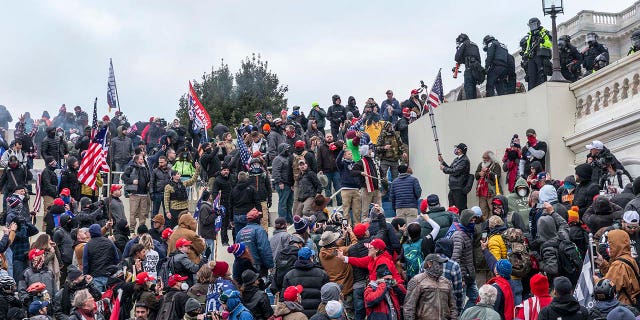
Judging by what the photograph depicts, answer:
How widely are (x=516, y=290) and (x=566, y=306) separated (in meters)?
2.96

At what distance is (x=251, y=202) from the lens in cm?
2333

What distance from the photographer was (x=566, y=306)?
1416 centimetres

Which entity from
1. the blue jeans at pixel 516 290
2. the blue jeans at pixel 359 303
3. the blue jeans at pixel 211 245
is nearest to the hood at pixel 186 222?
the blue jeans at pixel 211 245

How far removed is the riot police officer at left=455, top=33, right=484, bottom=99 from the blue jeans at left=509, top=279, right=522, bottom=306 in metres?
10.6

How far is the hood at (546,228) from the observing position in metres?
17.7

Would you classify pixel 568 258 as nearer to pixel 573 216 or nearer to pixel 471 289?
pixel 573 216

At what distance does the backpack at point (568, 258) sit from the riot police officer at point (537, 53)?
1057 cm

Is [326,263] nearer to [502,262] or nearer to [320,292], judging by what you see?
[320,292]

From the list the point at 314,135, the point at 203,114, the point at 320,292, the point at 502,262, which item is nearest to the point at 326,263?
the point at 320,292

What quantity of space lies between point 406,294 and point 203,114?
54.4ft

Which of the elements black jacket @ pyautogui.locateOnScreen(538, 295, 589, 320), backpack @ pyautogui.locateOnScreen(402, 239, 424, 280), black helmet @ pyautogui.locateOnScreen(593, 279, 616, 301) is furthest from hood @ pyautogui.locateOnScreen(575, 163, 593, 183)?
black jacket @ pyautogui.locateOnScreen(538, 295, 589, 320)

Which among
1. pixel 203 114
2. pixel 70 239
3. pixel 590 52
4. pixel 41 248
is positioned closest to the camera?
pixel 41 248

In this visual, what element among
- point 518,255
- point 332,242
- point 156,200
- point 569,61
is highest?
point 569,61

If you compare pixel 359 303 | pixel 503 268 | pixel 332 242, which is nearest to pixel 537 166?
pixel 332 242
